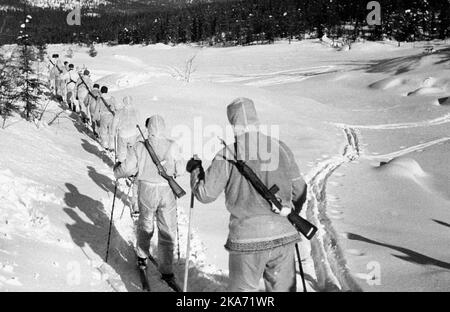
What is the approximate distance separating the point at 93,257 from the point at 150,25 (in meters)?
138

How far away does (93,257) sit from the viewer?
5.82 m

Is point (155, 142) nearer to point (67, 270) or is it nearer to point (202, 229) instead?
point (67, 270)

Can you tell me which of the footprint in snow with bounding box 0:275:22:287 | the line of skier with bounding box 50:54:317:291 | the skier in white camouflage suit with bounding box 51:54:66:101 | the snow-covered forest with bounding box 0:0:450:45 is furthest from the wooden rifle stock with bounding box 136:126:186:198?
the snow-covered forest with bounding box 0:0:450:45

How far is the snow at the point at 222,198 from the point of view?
5555 mm

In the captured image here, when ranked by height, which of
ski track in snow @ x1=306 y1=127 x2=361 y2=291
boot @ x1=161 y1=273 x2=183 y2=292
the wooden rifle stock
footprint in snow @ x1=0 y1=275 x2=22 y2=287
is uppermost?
the wooden rifle stock

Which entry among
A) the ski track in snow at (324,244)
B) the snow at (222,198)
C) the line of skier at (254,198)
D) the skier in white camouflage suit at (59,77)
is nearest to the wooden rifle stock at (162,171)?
the snow at (222,198)

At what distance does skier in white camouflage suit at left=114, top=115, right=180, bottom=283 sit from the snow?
385mm

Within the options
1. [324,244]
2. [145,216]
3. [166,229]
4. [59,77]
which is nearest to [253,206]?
[166,229]

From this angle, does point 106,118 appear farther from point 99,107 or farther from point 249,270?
point 249,270

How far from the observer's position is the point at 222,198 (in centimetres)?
1016

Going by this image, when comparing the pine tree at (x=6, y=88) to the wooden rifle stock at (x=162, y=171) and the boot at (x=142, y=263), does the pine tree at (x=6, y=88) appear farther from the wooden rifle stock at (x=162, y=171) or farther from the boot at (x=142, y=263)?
the boot at (x=142, y=263)

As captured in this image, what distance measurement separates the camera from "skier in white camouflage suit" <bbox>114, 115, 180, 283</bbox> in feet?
18.4

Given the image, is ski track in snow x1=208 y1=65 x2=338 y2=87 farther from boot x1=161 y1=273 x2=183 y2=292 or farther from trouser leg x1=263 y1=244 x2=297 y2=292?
trouser leg x1=263 y1=244 x2=297 y2=292

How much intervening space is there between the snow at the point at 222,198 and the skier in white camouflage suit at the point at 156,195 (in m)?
0.39
